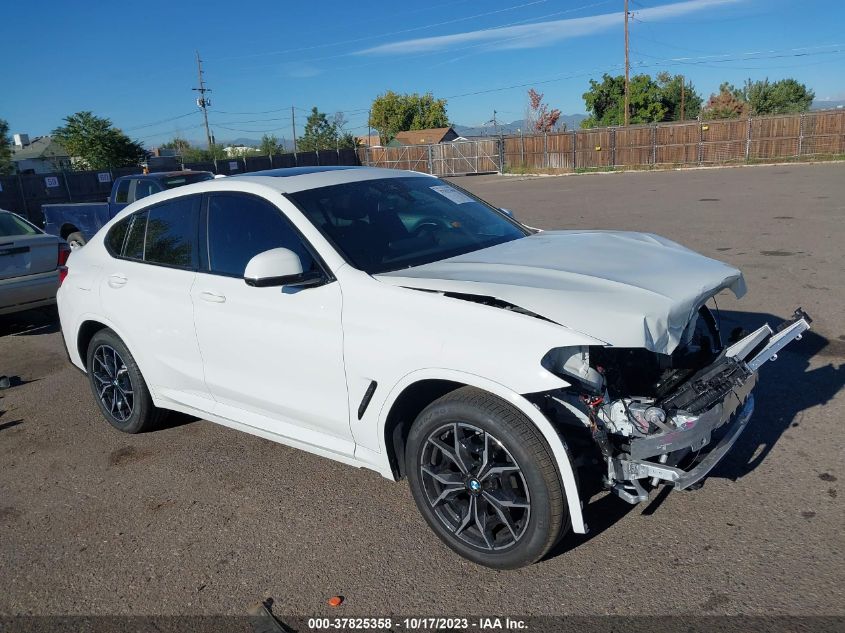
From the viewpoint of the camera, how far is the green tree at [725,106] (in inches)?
2681

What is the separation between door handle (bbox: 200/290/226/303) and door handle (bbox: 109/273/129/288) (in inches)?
A: 37.6

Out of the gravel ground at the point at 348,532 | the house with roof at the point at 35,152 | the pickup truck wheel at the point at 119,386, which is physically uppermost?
the house with roof at the point at 35,152

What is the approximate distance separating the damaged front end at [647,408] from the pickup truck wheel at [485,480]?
0.24 metres

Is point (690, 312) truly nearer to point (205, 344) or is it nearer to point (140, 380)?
point (205, 344)

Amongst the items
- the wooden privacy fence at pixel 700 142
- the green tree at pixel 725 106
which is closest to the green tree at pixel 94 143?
the wooden privacy fence at pixel 700 142

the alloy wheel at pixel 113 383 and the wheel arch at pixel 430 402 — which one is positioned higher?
the wheel arch at pixel 430 402

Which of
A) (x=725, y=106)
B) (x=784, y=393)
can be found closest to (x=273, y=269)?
(x=784, y=393)

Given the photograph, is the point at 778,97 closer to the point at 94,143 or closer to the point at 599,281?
the point at 94,143

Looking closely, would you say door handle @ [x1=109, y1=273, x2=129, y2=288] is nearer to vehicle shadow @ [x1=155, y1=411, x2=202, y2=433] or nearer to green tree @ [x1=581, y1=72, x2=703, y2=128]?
vehicle shadow @ [x1=155, y1=411, x2=202, y2=433]

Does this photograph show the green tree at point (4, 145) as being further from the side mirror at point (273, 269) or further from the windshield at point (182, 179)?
the side mirror at point (273, 269)

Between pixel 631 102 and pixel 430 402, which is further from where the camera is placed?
pixel 631 102

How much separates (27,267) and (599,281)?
791 cm

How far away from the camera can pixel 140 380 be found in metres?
4.72

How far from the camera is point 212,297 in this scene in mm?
4023
